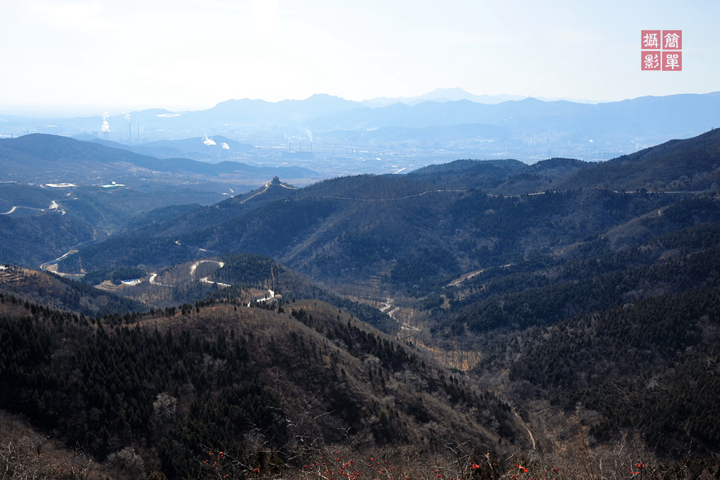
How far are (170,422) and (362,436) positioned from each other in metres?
20.9

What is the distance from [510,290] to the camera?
142 m

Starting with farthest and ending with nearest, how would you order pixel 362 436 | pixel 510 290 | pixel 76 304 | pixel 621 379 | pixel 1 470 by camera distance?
pixel 510 290, pixel 76 304, pixel 621 379, pixel 362 436, pixel 1 470

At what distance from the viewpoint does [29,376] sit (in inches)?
1897

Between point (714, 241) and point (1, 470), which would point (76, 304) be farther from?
point (714, 241)

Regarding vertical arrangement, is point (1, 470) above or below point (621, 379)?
above

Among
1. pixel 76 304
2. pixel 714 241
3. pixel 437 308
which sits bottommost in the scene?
pixel 437 308

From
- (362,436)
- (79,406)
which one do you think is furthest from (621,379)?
(79,406)

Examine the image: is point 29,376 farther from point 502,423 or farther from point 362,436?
point 502,423

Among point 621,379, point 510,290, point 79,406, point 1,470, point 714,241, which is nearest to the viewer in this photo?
point 1,470

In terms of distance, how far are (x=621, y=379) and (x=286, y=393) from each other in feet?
179

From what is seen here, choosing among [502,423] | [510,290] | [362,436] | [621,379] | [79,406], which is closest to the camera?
[79,406]

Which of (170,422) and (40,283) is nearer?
(170,422)

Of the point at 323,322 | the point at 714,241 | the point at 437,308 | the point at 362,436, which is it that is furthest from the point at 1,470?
the point at 714,241

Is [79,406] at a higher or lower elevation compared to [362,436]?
higher
